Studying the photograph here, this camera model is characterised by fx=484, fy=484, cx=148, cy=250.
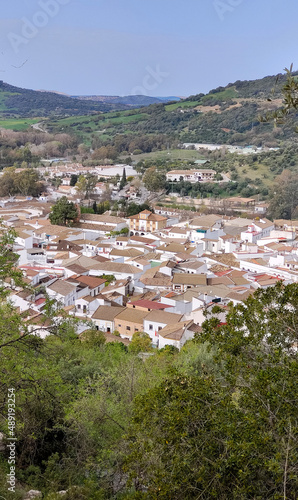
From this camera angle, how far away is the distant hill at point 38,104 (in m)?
102

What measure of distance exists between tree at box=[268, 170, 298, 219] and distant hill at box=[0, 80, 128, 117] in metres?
69.7

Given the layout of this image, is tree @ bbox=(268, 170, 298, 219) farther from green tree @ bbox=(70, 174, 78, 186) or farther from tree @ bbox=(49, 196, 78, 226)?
green tree @ bbox=(70, 174, 78, 186)

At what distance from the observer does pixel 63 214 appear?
29.5 meters

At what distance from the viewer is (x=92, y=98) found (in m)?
147

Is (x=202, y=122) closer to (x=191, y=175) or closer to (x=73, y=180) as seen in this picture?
(x=191, y=175)

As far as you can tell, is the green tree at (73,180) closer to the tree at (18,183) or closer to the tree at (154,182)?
the tree at (18,183)

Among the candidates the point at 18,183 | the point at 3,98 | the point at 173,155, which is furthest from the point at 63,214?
the point at 3,98

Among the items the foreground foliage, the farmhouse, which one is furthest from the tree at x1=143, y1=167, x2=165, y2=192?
the foreground foliage

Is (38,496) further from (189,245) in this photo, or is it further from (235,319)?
(189,245)

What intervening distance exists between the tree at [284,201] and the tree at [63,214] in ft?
47.4

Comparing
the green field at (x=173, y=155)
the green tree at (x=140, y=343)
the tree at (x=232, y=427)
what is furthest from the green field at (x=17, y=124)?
the tree at (x=232, y=427)

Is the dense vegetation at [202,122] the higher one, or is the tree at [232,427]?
the dense vegetation at [202,122]

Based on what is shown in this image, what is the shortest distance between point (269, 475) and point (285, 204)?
1321 inches

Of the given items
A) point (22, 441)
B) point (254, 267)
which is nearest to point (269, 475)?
point (22, 441)
